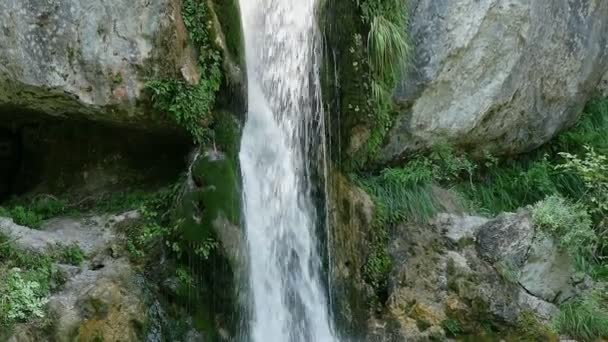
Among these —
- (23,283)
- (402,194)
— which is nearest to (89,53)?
(23,283)

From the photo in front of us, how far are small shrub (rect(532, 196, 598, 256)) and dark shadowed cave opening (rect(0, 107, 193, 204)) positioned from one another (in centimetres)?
365

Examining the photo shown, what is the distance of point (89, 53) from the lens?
5918 millimetres

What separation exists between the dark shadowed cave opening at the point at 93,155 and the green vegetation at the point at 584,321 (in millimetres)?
4035

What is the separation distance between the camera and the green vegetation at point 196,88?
6.12 metres

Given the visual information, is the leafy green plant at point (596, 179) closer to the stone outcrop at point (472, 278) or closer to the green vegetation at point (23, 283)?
the stone outcrop at point (472, 278)

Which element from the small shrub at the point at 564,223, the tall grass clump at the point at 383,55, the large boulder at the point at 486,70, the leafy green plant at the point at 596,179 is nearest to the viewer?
the small shrub at the point at 564,223

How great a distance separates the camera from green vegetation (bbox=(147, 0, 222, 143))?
6121mm

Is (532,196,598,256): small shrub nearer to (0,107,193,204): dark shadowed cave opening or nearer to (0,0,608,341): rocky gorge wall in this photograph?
(0,0,608,341): rocky gorge wall

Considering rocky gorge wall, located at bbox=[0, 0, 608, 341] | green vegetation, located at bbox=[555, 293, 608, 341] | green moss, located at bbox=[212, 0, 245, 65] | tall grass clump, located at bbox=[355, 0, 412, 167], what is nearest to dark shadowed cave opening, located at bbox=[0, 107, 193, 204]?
rocky gorge wall, located at bbox=[0, 0, 608, 341]

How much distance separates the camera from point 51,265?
557 centimetres

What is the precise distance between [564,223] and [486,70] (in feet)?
6.67

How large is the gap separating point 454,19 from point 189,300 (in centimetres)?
437

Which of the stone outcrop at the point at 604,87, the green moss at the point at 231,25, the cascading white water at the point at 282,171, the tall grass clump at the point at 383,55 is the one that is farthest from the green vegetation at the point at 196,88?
the stone outcrop at the point at 604,87

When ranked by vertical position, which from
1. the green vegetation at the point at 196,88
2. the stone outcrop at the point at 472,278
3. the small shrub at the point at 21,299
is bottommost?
the stone outcrop at the point at 472,278
